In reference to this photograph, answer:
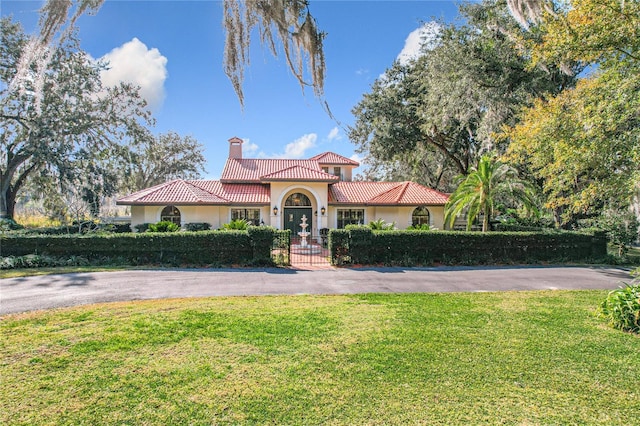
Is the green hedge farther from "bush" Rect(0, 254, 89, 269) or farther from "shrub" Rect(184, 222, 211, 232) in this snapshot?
"shrub" Rect(184, 222, 211, 232)

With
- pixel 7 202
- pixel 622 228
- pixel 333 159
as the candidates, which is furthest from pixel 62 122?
pixel 622 228

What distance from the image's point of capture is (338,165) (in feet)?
99.4

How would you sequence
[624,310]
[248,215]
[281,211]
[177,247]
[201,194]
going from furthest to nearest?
[248,215] → [281,211] → [201,194] → [177,247] → [624,310]

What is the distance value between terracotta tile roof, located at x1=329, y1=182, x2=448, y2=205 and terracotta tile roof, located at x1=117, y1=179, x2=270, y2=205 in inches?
209

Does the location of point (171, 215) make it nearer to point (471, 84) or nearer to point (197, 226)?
point (197, 226)

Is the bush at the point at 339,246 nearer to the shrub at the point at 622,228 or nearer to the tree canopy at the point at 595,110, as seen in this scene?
the tree canopy at the point at 595,110

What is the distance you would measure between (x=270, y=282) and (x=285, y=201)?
12920 mm

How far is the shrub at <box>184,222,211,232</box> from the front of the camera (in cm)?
2056

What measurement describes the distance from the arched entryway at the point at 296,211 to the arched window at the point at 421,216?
23.4ft

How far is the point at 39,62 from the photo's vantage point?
3504mm

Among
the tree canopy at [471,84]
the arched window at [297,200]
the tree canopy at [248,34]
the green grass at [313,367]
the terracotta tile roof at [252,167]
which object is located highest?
the tree canopy at [471,84]

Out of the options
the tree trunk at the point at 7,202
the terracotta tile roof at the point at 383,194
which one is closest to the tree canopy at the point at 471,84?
the terracotta tile roof at the point at 383,194

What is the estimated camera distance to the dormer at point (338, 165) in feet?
99.1

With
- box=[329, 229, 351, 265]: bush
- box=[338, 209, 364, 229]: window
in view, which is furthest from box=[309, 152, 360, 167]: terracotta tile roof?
box=[329, 229, 351, 265]: bush
